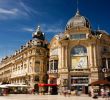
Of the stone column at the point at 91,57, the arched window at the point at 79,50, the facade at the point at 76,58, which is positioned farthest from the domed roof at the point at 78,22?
the stone column at the point at 91,57

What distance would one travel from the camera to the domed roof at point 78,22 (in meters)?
63.9

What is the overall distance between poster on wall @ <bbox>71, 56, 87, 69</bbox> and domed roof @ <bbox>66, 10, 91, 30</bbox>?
886cm

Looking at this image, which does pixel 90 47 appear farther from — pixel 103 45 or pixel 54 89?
pixel 54 89

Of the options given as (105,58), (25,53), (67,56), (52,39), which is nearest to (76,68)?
(67,56)

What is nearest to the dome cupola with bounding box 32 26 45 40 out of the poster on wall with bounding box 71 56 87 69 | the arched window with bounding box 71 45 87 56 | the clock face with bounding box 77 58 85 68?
the arched window with bounding box 71 45 87 56

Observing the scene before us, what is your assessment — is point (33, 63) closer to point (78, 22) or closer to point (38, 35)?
point (38, 35)

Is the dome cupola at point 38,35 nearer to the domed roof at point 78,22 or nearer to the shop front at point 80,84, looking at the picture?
the domed roof at point 78,22

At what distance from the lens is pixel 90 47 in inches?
2362

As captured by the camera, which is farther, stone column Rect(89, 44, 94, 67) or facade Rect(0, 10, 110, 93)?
stone column Rect(89, 44, 94, 67)

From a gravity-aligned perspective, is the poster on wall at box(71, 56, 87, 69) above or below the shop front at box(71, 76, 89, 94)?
above

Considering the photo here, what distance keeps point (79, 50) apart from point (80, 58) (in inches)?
84.6

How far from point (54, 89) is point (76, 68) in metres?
8.21

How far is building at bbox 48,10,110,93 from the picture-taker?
58594mm

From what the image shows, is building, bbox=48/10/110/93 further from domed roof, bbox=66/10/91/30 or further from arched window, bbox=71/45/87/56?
domed roof, bbox=66/10/91/30
